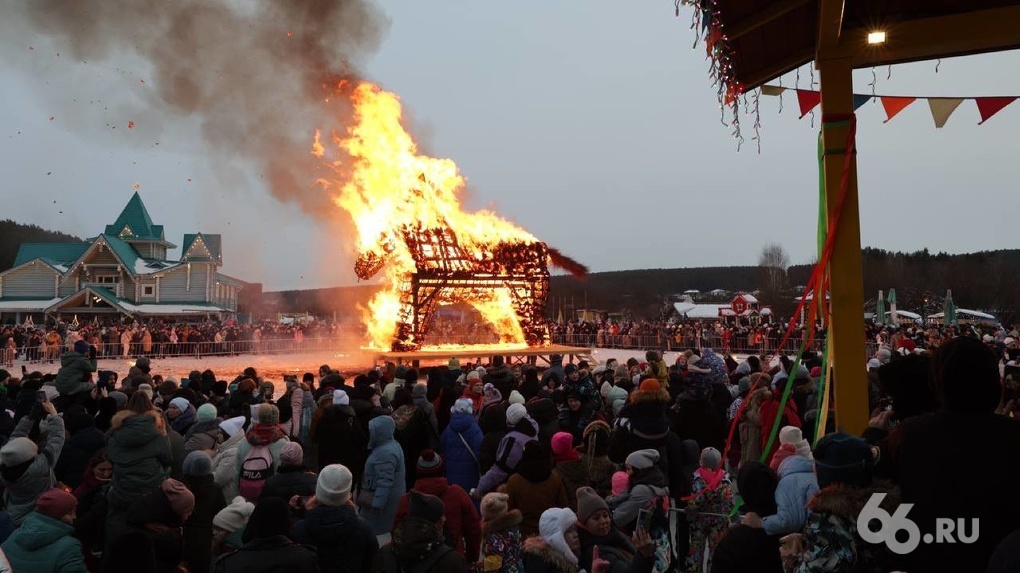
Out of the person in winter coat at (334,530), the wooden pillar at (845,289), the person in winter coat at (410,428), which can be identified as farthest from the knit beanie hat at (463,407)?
the wooden pillar at (845,289)

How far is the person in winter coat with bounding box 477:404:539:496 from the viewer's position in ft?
19.4

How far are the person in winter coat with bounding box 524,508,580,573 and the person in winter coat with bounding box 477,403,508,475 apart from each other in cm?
258

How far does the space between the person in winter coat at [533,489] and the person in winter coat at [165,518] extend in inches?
87.1

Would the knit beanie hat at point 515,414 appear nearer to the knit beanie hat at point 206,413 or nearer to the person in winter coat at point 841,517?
the person in winter coat at point 841,517

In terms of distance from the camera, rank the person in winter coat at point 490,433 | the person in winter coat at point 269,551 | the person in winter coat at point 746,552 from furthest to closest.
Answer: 1. the person in winter coat at point 490,433
2. the person in winter coat at point 746,552
3. the person in winter coat at point 269,551

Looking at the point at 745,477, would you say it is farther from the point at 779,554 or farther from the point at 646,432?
the point at 646,432

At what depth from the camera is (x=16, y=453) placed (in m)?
5.67

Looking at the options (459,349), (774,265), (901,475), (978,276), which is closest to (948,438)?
(901,475)

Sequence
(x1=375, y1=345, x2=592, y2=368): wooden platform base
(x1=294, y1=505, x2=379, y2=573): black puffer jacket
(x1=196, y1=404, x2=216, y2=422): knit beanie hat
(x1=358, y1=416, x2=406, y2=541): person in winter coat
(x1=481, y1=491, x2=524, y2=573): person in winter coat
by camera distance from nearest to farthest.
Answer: (x1=294, y1=505, x2=379, y2=573): black puffer jacket, (x1=481, y1=491, x2=524, y2=573): person in winter coat, (x1=358, y1=416, x2=406, y2=541): person in winter coat, (x1=196, y1=404, x2=216, y2=422): knit beanie hat, (x1=375, y1=345, x2=592, y2=368): wooden platform base

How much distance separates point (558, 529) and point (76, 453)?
517 centimetres

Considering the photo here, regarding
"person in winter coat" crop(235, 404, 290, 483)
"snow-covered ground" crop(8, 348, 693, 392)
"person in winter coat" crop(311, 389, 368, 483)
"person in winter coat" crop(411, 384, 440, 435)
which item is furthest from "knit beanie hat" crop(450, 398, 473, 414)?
"snow-covered ground" crop(8, 348, 693, 392)

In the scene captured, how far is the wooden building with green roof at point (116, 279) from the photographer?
49.2 m

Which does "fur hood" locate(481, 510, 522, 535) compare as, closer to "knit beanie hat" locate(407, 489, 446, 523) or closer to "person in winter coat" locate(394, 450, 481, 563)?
"knit beanie hat" locate(407, 489, 446, 523)

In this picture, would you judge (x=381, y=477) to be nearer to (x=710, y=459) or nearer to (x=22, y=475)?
(x=22, y=475)
